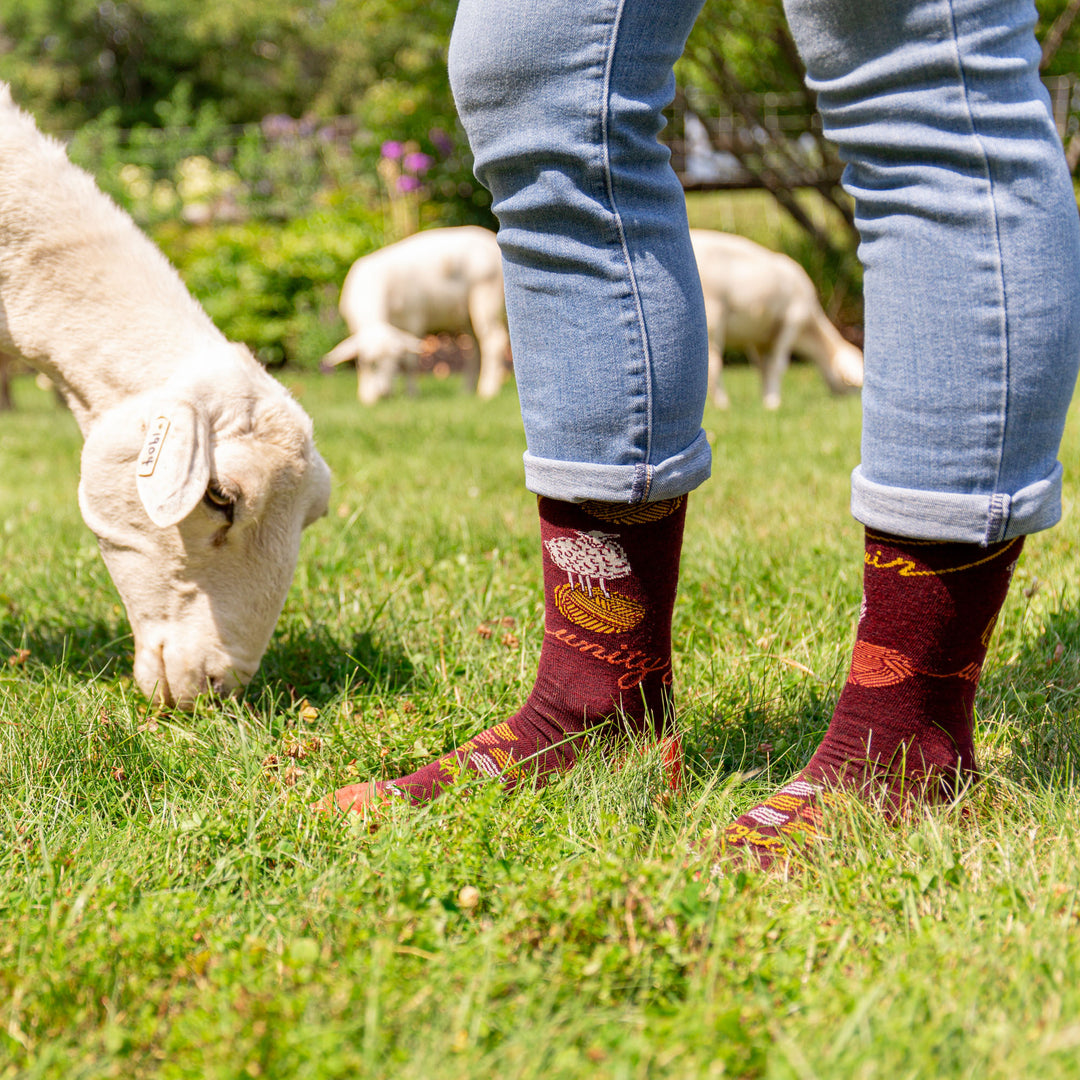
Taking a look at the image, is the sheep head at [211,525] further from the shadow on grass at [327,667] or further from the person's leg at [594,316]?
the person's leg at [594,316]

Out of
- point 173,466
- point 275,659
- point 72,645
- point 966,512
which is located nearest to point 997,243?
point 966,512

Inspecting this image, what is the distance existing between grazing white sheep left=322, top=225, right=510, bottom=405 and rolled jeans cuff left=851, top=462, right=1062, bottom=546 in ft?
27.0

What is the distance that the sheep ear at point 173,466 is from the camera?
68.7 inches

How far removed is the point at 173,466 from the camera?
176cm

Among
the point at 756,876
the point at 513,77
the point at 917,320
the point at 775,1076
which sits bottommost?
the point at 756,876

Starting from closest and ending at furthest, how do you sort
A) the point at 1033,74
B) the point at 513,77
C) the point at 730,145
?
the point at 1033,74 < the point at 513,77 < the point at 730,145

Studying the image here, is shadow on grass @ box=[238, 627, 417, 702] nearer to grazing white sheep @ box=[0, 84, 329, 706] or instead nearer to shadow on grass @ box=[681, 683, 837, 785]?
grazing white sheep @ box=[0, 84, 329, 706]

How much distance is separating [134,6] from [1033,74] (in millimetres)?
42415

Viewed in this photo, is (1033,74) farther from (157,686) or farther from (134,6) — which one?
(134,6)

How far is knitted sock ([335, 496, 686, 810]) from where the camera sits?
1483 mm

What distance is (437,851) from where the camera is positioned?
131cm

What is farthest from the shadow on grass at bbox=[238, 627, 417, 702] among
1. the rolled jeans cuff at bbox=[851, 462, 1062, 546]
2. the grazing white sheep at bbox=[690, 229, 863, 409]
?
the grazing white sheep at bbox=[690, 229, 863, 409]

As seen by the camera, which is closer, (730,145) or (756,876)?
(756,876)

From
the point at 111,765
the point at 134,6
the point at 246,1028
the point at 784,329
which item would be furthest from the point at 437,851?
the point at 134,6
